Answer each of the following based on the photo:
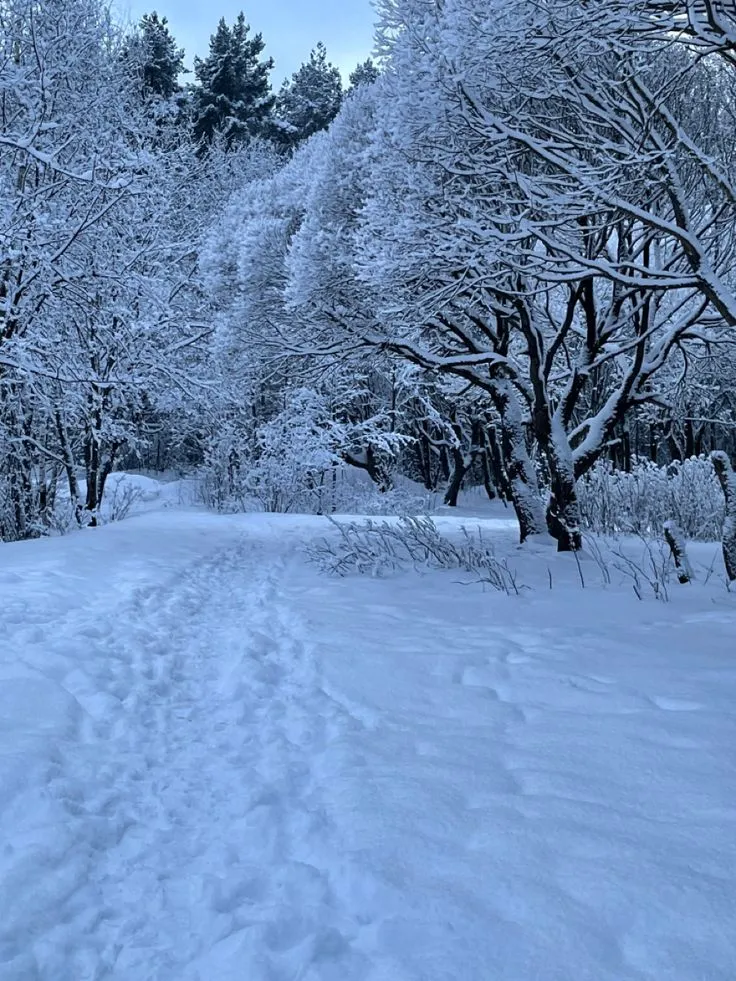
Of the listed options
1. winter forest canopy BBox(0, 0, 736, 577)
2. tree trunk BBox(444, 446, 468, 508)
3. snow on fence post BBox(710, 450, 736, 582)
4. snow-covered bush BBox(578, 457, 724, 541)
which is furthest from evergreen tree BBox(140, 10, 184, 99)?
snow on fence post BBox(710, 450, 736, 582)

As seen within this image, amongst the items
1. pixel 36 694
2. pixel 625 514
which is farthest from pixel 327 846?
pixel 625 514

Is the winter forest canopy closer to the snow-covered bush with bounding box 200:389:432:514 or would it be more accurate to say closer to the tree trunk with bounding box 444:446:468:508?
the snow-covered bush with bounding box 200:389:432:514

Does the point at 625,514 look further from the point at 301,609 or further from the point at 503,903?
the point at 503,903

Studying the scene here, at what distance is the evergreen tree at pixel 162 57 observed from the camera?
105 ft

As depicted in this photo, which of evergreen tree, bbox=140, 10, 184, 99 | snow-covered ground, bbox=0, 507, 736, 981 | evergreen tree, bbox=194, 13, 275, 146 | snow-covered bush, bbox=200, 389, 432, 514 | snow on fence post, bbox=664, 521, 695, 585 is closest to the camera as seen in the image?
snow-covered ground, bbox=0, 507, 736, 981

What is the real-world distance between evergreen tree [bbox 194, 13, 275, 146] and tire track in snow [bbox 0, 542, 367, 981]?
3659cm

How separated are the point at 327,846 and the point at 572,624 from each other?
3289mm

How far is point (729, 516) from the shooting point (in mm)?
6129

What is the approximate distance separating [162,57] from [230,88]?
413 cm

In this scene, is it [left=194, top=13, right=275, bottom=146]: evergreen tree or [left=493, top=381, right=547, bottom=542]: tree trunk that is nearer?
[left=493, top=381, right=547, bottom=542]: tree trunk

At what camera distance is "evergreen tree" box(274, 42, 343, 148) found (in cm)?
3597

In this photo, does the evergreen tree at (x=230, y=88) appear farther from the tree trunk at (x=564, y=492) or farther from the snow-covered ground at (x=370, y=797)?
the snow-covered ground at (x=370, y=797)

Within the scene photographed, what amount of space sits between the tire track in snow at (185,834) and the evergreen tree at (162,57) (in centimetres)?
3566

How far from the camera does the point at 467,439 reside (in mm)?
23734
